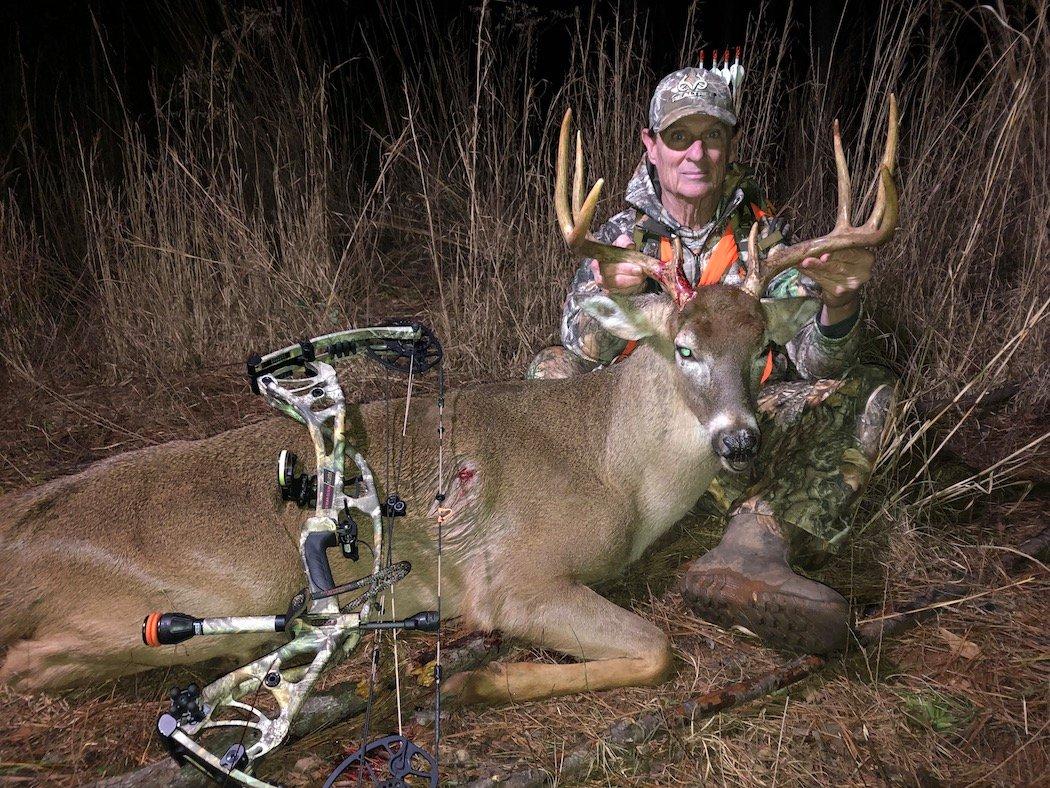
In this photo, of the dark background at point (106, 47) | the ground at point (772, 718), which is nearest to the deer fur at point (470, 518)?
the ground at point (772, 718)

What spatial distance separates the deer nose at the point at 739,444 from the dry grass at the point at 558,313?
667mm

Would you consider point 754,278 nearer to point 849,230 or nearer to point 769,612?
point 849,230

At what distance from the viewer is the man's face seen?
3.49 meters

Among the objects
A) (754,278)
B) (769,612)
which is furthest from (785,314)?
(769,612)

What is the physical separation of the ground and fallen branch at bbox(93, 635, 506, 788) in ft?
0.23

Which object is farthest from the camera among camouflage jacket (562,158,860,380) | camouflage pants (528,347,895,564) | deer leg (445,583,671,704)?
camouflage jacket (562,158,860,380)

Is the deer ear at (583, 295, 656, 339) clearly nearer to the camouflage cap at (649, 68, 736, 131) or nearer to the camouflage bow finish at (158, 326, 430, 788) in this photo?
the camouflage bow finish at (158, 326, 430, 788)

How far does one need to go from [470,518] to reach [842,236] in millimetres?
1524

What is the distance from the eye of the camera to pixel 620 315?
295cm

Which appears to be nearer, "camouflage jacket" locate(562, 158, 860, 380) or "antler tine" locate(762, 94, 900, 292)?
"antler tine" locate(762, 94, 900, 292)

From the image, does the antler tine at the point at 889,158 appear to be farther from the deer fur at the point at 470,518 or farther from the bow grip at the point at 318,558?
the bow grip at the point at 318,558

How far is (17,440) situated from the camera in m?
4.04

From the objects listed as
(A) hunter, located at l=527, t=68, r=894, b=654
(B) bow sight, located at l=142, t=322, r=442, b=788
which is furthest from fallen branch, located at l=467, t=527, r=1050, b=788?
(B) bow sight, located at l=142, t=322, r=442, b=788

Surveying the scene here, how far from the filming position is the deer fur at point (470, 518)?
8.45 ft
